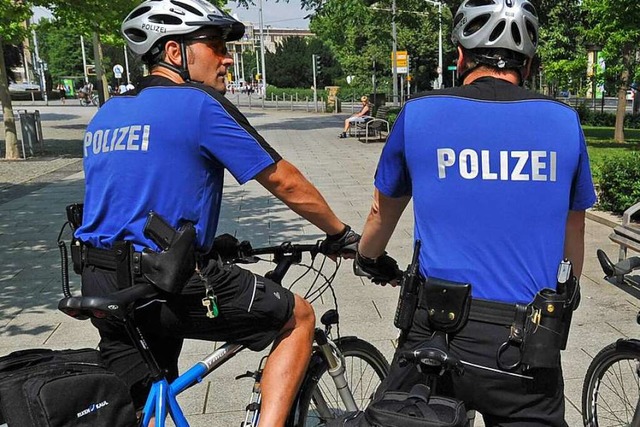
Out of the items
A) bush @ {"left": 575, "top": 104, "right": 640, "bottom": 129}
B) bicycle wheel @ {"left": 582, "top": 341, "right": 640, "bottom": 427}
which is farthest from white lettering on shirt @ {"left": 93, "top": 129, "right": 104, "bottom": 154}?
bush @ {"left": 575, "top": 104, "right": 640, "bottom": 129}

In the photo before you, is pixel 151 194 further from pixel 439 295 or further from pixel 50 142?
pixel 50 142

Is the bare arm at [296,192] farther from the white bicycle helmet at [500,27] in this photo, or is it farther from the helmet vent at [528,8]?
the helmet vent at [528,8]

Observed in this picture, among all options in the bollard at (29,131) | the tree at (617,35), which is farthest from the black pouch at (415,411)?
the bollard at (29,131)

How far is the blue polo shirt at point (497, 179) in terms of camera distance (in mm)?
1745

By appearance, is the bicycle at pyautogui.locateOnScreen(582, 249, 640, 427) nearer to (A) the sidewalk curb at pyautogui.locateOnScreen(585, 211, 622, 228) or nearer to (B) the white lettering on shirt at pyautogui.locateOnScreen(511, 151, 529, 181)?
(B) the white lettering on shirt at pyautogui.locateOnScreen(511, 151, 529, 181)

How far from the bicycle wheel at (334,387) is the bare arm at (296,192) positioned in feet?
Result: 2.26

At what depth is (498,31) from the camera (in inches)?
72.6

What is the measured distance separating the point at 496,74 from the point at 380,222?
59 centimetres

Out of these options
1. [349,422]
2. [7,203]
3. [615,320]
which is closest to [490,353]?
[349,422]

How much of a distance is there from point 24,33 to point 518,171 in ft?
58.8

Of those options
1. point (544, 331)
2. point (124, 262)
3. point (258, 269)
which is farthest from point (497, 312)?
point (258, 269)

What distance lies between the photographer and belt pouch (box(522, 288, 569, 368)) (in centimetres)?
172

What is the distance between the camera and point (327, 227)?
239cm

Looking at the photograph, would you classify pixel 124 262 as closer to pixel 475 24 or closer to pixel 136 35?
pixel 136 35
